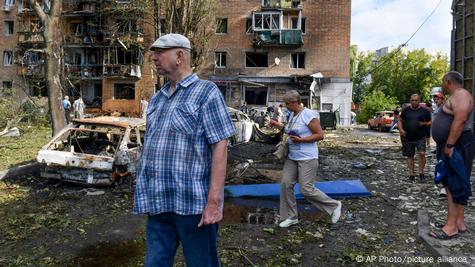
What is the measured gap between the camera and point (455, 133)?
4613 millimetres

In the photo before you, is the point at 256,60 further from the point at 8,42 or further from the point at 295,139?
the point at 295,139

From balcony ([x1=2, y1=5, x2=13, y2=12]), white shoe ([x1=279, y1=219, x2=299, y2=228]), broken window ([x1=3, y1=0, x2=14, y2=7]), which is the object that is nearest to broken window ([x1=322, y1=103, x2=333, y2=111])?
white shoe ([x1=279, y1=219, x2=299, y2=228])

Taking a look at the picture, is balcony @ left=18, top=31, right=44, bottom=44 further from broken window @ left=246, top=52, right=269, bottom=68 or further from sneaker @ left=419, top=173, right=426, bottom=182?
sneaker @ left=419, top=173, right=426, bottom=182

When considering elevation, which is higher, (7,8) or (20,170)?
(7,8)

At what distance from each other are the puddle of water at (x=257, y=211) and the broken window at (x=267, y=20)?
27580mm

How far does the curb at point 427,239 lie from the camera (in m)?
4.28

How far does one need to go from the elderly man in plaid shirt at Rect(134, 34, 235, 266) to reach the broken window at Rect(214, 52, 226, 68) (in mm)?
31776

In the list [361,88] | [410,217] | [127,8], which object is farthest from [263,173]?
[361,88]

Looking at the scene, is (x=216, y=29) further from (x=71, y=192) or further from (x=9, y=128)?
(x=71, y=192)

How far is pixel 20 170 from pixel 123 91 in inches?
1093

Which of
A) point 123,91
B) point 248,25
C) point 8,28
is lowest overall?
point 123,91

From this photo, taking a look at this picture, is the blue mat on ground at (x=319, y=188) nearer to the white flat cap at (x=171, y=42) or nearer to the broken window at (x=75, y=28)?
the white flat cap at (x=171, y=42)

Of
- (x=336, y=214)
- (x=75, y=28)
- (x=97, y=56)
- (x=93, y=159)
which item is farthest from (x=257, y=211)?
(x=75, y=28)

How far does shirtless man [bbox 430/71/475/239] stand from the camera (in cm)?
464
